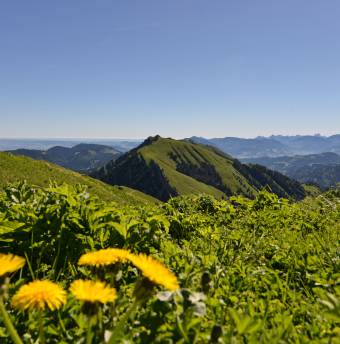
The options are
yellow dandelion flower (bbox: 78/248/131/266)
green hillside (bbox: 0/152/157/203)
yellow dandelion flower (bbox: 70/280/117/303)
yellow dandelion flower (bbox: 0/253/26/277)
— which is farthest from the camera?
green hillside (bbox: 0/152/157/203)

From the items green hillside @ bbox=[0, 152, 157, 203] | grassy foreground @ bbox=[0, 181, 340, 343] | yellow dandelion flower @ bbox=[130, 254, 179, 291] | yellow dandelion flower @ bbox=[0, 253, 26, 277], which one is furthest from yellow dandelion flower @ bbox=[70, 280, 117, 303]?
green hillside @ bbox=[0, 152, 157, 203]

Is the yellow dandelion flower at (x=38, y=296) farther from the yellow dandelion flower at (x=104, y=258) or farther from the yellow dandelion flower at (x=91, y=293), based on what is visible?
the yellow dandelion flower at (x=104, y=258)

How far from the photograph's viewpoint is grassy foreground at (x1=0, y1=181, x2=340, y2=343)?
263 centimetres

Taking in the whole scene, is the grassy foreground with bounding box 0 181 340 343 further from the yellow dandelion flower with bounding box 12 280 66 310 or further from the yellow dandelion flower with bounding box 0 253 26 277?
the yellow dandelion flower with bounding box 0 253 26 277

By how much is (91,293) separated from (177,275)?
6.25ft

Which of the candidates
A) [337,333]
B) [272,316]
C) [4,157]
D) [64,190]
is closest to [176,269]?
[272,316]

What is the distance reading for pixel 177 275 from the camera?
3840 millimetres

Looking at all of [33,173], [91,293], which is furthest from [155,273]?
[33,173]

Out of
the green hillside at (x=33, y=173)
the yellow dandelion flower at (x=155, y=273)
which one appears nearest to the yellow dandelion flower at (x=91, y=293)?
the yellow dandelion flower at (x=155, y=273)

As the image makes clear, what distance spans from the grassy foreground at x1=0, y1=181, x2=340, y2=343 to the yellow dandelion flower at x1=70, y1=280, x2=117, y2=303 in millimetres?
87

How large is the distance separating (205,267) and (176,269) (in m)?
0.47

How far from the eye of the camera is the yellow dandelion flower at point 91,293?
2.00 meters

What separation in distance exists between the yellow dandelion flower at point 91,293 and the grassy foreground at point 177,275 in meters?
0.09

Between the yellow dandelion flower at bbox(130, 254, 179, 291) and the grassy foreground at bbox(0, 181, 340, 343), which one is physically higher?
the yellow dandelion flower at bbox(130, 254, 179, 291)
